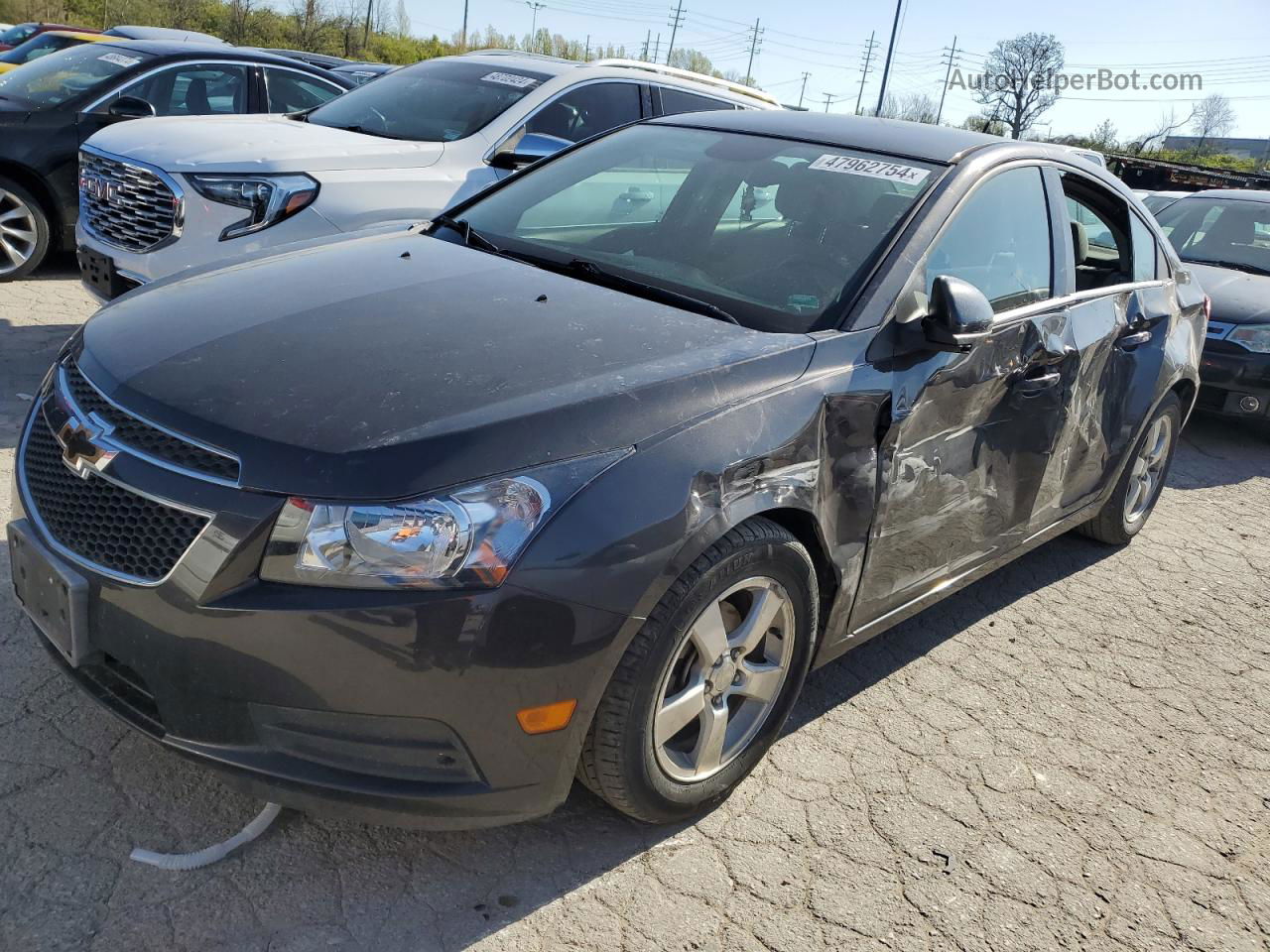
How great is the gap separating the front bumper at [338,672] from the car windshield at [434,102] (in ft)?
14.7

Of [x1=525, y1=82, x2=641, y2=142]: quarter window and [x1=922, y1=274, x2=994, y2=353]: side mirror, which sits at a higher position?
[x1=525, y1=82, x2=641, y2=142]: quarter window

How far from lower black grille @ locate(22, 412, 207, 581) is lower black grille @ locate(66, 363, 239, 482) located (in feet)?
0.30

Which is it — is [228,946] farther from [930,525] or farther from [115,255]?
[115,255]

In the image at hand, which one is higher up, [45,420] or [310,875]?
[45,420]

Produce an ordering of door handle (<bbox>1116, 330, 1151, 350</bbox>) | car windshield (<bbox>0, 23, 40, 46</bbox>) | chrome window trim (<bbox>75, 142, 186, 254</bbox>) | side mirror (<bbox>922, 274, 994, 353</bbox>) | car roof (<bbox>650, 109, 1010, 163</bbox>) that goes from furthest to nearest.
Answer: car windshield (<bbox>0, 23, 40, 46</bbox>) < chrome window trim (<bbox>75, 142, 186, 254</bbox>) < door handle (<bbox>1116, 330, 1151, 350</bbox>) < car roof (<bbox>650, 109, 1010, 163</bbox>) < side mirror (<bbox>922, 274, 994, 353</bbox>)

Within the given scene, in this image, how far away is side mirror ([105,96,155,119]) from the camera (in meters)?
7.38

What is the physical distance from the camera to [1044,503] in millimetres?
3924

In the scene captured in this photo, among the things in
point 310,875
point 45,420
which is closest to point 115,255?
point 45,420

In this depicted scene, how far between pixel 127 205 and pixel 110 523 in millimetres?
3873

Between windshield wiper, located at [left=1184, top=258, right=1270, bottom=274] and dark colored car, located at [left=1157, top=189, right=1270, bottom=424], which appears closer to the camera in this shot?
dark colored car, located at [left=1157, top=189, right=1270, bottom=424]

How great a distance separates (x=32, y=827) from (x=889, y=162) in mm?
2958

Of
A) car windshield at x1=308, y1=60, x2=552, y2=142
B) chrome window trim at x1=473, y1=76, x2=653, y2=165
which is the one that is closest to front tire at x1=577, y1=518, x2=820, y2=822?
chrome window trim at x1=473, y1=76, x2=653, y2=165

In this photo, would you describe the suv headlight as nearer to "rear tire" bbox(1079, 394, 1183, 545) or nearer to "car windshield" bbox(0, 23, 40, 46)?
"rear tire" bbox(1079, 394, 1183, 545)

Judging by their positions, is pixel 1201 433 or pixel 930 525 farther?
pixel 1201 433
